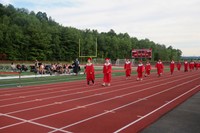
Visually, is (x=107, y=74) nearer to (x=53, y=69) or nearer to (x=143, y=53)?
(x=53, y=69)

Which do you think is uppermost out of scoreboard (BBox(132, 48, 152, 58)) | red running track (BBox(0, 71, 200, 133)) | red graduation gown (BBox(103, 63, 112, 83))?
scoreboard (BBox(132, 48, 152, 58))

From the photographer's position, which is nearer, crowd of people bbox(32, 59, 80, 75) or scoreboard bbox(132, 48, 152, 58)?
crowd of people bbox(32, 59, 80, 75)

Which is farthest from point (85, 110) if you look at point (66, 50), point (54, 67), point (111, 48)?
point (111, 48)

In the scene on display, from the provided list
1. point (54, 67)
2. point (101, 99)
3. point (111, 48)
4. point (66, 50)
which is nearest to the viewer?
point (101, 99)

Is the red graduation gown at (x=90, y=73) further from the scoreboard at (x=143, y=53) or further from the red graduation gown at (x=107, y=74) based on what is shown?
the scoreboard at (x=143, y=53)

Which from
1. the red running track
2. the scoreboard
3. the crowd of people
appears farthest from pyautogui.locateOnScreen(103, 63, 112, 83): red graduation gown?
the scoreboard

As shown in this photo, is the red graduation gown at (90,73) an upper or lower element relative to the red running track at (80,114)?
upper

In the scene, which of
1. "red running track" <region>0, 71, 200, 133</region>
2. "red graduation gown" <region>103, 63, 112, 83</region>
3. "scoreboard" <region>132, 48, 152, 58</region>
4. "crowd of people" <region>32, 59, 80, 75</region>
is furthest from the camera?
"scoreboard" <region>132, 48, 152, 58</region>

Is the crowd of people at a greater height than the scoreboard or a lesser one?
lesser

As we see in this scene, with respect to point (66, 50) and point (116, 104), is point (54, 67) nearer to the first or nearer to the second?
point (116, 104)

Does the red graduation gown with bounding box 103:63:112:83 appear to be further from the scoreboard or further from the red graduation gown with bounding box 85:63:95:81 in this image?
the scoreboard

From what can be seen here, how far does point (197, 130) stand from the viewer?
6.46m

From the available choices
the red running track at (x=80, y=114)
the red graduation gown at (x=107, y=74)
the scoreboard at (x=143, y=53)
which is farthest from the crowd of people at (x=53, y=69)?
the scoreboard at (x=143, y=53)

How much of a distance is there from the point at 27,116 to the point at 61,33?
7459 centimetres
